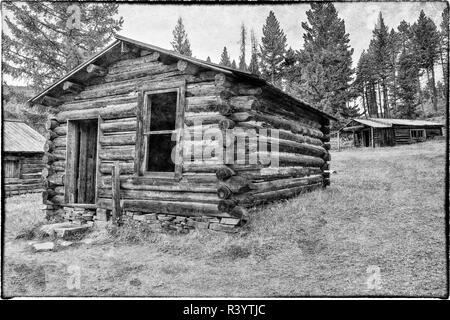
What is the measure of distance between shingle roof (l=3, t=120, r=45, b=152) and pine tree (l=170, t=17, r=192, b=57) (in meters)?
10.7

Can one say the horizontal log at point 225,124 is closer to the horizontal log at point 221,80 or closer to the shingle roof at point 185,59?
the horizontal log at point 221,80

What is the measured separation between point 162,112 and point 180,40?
3635 mm

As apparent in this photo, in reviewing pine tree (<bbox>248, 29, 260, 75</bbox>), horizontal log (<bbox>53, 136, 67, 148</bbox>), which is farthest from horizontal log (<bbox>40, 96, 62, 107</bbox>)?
pine tree (<bbox>248, 29, 260, 75</bbox>)

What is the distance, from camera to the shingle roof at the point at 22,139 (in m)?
13.1

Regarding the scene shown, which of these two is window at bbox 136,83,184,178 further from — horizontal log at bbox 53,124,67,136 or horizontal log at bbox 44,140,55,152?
horizontal log at bbox 44,140,55,152

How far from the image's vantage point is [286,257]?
4.57 m

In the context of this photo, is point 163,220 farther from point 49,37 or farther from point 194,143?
point 49,37

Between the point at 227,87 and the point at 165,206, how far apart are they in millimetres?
2854

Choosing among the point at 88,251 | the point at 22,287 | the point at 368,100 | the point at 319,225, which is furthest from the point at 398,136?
the point at 22,287

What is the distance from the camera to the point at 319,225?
5.63 m

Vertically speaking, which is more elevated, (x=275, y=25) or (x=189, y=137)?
(x=275, y=25)

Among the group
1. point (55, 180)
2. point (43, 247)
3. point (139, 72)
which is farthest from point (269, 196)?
point (55, 180)
